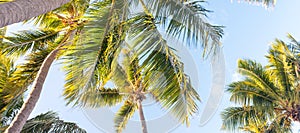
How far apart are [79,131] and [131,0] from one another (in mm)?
4308

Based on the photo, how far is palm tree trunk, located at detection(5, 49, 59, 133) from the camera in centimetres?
571

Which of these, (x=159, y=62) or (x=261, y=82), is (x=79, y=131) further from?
(x=261, y=82)

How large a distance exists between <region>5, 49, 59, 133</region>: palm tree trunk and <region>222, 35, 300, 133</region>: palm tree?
7736 millimetres

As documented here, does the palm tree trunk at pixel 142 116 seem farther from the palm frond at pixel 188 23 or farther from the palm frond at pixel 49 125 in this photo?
the palm frond at pixel 188 23

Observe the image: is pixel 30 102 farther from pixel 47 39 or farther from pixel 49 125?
pixel 47 39

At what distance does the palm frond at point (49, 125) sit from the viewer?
8.03 meters

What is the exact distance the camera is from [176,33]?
5.88 m

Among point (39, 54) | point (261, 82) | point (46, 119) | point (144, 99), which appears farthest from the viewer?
point (261, 82)

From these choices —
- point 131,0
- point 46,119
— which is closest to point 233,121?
point 46,119

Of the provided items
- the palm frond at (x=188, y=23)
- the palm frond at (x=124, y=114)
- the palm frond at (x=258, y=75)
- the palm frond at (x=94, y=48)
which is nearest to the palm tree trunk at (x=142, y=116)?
the palm frond at (x=124, y=114)

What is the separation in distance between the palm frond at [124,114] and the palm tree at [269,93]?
3.71 metres

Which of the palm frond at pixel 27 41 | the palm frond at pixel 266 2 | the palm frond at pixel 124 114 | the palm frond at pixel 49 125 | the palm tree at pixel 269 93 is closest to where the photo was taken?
the palm frond at pixel 266 2

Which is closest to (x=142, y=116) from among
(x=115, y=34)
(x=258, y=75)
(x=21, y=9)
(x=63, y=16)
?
(x=63, y=16)

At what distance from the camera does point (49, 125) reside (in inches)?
319
